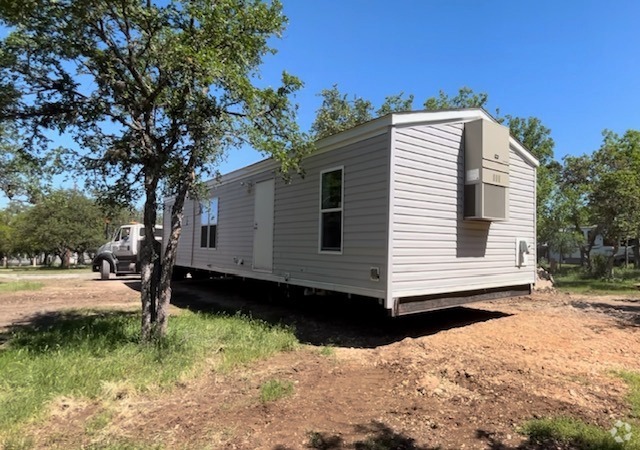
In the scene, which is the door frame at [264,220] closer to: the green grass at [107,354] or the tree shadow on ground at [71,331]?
the green grass at [107,354]

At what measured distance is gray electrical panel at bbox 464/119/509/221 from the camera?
280 inches

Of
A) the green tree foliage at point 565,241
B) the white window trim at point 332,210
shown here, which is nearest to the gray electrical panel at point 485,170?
the white window trim at point 332,210

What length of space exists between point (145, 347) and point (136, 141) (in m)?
2.62

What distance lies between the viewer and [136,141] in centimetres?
562

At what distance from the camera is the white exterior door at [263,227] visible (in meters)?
9.15

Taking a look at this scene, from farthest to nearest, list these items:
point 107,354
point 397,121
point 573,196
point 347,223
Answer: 1. point 573,196
2. point 347,223
3. point 397,121
4. point 107,354

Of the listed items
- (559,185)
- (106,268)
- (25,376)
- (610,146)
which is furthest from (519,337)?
(559,185)

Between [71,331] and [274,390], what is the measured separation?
4074 millimetres

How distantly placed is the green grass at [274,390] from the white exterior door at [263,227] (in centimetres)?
455

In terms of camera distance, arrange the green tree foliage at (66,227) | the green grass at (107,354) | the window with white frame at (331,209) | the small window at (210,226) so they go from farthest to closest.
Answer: the green tree foliage at (66,227) → the small window at (210,226) → the window with white frame at (331,209) → the green grass at (107,354)

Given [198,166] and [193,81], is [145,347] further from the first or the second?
[193,81]

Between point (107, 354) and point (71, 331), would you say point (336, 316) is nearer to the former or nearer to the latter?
point (107, 354)

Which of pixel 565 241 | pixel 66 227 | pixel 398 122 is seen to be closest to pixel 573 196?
pixel 565 241

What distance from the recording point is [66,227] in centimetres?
3256
